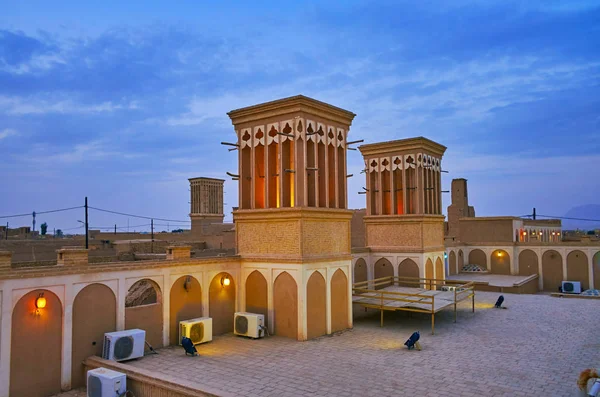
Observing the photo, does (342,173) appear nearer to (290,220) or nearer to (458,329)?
(290,220)

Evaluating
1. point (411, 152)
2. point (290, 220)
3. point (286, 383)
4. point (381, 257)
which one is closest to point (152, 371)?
point (286, 383)

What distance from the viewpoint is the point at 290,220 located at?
45.6ft

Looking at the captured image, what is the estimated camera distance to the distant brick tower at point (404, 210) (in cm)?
2058

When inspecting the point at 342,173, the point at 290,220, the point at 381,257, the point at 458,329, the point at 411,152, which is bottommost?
the point at 458,329

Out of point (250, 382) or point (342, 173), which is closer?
point (250, 382)

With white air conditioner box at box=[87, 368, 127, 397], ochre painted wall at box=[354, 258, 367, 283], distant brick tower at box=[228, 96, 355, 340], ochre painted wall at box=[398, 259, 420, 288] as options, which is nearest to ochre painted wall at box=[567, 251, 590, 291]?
ochre painted wall at box=[398, 259, 420, 288]

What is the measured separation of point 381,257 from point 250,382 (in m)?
12.5

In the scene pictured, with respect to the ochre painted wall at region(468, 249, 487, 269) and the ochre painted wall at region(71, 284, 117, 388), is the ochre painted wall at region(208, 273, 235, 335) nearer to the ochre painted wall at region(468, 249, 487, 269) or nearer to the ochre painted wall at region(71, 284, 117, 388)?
the ochre painted wall at region(71, 284, 117, 388)

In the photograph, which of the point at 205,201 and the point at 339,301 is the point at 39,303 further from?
the point at 205,201

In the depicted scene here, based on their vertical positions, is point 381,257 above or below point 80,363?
above

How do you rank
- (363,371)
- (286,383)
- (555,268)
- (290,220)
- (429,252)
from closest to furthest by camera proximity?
(286,383)
(363,371)
(290,220)
(429,252)
(555,268)

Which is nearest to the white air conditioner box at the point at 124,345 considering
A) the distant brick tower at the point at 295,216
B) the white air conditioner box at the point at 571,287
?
the distant brick tower at the point at 295,216

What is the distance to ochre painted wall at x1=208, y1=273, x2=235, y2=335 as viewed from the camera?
13.9 meters

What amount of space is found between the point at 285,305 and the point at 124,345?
4.73 meters
